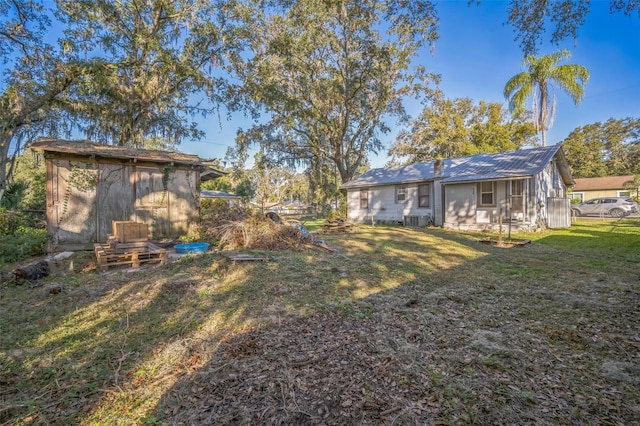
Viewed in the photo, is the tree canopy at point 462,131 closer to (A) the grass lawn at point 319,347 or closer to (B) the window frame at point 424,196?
(B) the window frame at point 424,196

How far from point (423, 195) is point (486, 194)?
324cm

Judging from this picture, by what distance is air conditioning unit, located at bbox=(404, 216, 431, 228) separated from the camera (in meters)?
16.1

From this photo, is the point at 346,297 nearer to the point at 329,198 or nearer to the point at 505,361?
the point at 505,361

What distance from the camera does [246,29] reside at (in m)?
14.1

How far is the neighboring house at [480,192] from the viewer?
1302cm

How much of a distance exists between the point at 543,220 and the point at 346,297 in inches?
521

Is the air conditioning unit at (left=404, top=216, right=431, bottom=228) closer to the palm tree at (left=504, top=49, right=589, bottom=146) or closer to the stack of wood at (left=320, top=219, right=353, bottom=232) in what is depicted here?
the stack of wood at (left=320, top=219, right=353, bottom=232)

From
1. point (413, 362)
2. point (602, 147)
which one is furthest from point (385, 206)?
point (602, 147)

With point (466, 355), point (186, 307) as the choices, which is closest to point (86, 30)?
point (186, 307)

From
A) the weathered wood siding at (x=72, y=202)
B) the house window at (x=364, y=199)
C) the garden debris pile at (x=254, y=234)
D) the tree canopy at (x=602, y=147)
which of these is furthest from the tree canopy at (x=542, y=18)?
the tree canopy at (x=602, y=147)

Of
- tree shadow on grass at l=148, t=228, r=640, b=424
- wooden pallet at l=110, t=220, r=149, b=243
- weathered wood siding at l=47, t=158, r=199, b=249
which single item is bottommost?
tree shadow on grass at l=148, t=228, r=640, b=424

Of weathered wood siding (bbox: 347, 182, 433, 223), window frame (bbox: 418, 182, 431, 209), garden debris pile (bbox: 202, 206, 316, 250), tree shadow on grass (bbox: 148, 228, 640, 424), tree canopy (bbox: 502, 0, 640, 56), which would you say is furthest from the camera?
weathered wood siding (bbox: 347, 182, 433, 223)

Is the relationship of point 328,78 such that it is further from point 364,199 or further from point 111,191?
point 111,191

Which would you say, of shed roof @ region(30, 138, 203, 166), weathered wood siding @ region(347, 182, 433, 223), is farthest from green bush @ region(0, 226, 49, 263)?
weathered wood siding @ region(347, 182, 433, 223)
